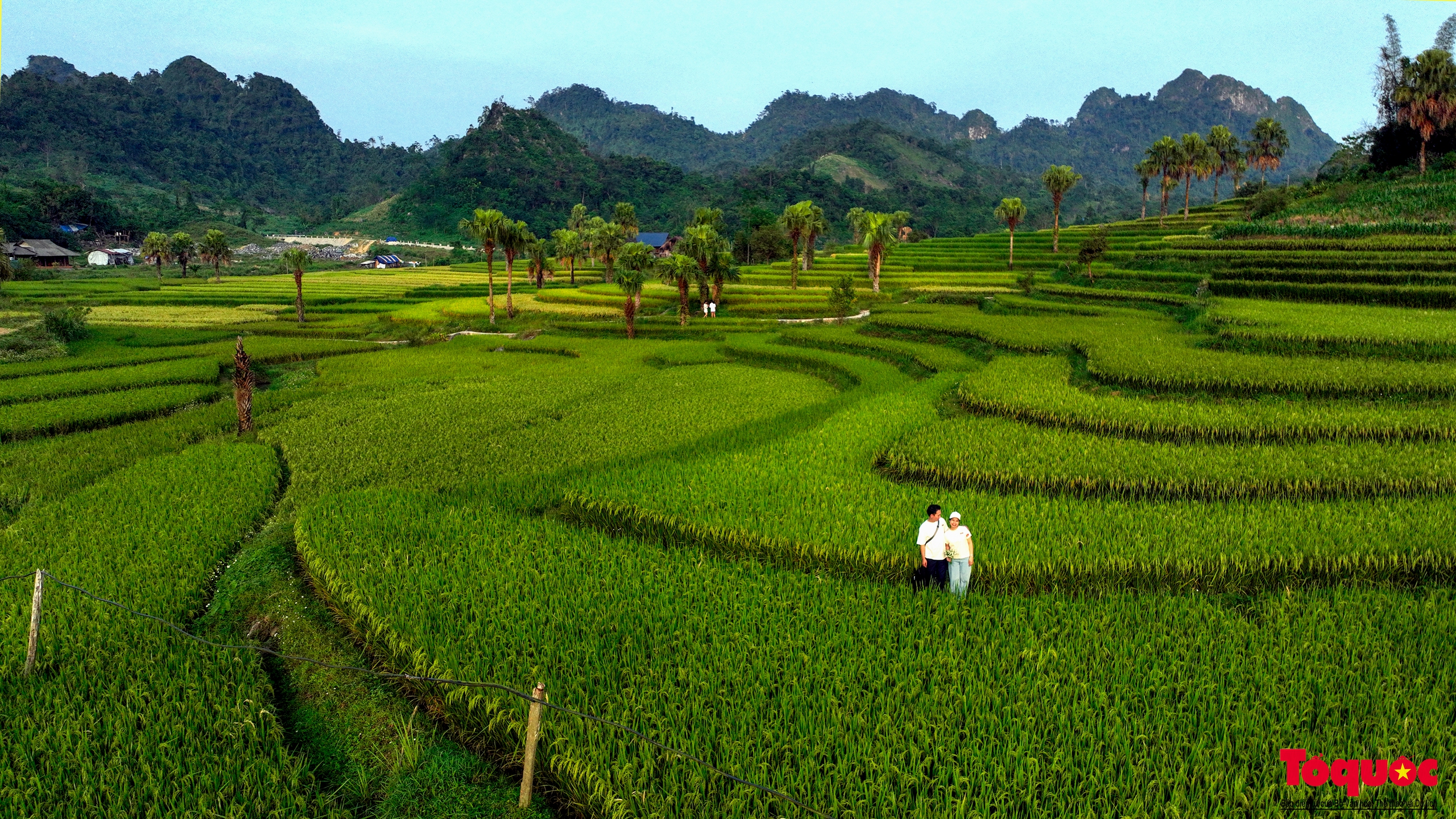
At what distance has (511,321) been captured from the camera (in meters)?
46.2

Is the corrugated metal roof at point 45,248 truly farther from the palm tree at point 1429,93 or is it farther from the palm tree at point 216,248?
the palm tree at point 1429,93

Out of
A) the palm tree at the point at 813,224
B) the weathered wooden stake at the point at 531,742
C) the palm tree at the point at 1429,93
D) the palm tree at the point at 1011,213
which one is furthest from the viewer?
the palm tree at the point at 813,224

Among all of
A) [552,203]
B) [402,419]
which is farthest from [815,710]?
[552,203]

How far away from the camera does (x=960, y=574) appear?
8.59 m

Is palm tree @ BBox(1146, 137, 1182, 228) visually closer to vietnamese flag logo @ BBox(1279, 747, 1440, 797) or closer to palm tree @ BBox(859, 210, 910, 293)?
palm tree @ BBox(859, 210, 910, 293)

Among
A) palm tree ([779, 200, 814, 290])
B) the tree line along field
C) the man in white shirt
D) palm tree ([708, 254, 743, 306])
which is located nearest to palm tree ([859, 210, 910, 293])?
palm tree ([779, 200, 814, 290])

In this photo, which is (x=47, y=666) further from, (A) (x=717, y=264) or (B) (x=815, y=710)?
(A) (x=717, y=264)

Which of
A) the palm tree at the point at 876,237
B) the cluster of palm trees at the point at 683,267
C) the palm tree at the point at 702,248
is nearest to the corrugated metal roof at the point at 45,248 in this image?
the cluster of palm trees at the point at 683,267

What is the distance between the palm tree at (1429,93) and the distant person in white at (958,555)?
65979 mm

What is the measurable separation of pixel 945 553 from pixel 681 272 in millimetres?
35894

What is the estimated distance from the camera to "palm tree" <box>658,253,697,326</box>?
42406mm

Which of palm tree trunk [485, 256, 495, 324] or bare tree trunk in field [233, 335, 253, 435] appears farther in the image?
palm tree trunk [485, 256, 495, 324]

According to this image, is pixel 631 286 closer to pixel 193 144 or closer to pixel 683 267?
pixel 683 267

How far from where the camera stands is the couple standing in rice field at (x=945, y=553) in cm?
850
